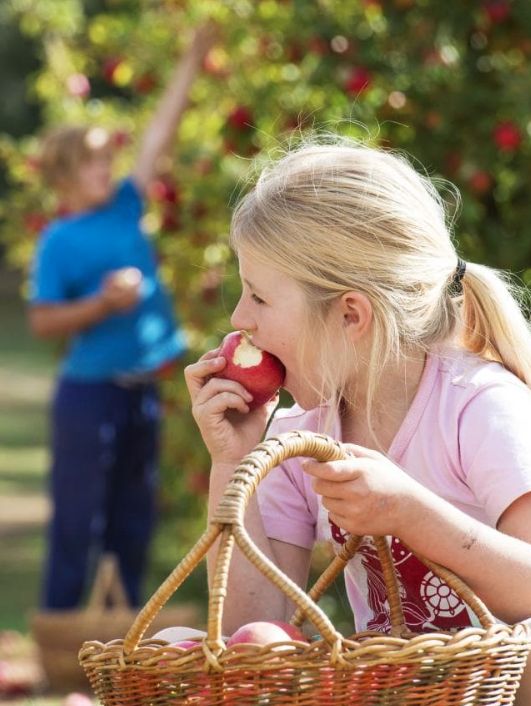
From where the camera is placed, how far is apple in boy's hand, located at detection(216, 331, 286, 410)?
6.92 feet

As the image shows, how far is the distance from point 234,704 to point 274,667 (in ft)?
0.24

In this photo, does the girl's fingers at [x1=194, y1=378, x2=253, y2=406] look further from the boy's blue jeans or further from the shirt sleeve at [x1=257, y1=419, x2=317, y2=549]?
the boy's blue jeans

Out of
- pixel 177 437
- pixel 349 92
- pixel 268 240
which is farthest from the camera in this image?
pixel 177 437

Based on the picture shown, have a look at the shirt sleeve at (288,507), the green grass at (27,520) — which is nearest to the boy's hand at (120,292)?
the green grass at (27,520)

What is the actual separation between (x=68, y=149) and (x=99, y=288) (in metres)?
0.48

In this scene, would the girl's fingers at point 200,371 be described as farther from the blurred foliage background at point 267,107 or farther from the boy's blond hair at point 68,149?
the boy's blond hair at point 68,149

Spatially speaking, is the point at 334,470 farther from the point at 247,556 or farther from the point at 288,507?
the point at 288,507

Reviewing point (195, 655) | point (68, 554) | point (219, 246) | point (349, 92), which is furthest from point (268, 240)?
point (219, 246)

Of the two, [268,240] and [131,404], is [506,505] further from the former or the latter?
[131,404]

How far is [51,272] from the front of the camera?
4.23 meters

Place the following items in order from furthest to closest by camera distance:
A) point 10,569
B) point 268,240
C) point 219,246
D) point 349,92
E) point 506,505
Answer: point 10,569
point 219,246
point 349,92
point 268,240
point 506,505

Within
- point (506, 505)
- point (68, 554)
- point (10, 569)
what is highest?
point (506, 505)

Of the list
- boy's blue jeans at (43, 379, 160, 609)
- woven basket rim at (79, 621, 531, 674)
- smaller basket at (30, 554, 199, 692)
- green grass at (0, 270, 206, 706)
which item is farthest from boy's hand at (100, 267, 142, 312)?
woven basket rim at (79, 621, 531, 674)

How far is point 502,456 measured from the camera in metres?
1.95
